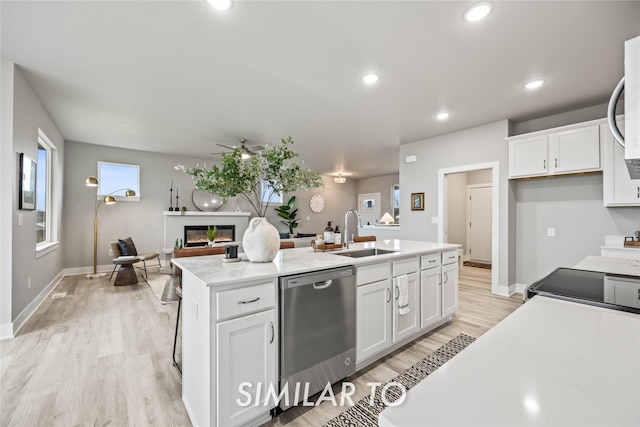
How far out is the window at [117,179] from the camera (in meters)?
5.75

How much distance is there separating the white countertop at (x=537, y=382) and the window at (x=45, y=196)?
205 inches

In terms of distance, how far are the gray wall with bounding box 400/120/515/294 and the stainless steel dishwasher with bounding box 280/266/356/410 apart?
128 inches

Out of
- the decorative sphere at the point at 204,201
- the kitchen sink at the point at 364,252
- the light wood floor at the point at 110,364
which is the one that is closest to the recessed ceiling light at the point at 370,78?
the kitchen sink at the point at 364,252

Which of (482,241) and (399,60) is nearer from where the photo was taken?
(399,60)

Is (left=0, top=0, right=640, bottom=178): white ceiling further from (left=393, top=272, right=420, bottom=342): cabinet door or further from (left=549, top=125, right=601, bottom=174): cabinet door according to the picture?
(left=393, top=272, right=420, bottom=342): cabinet door

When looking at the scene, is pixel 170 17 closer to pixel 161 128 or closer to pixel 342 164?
pixel 161 128

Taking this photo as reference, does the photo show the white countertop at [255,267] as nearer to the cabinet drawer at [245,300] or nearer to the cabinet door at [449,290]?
the cabinet drawer at [245,300]

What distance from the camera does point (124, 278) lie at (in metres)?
4.64

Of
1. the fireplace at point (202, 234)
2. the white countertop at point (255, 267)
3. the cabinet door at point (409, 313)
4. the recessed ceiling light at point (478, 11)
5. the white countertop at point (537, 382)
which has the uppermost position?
the recessed ceiling light at point (478, 11)

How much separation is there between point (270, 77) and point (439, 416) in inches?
123

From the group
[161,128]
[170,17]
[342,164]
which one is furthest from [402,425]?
[342,164]

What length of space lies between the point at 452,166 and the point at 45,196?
6588mm

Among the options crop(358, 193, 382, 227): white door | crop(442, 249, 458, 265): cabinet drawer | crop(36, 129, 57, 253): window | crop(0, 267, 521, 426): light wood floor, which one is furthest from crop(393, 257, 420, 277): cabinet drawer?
crop(358, 193, 382, 227): white door

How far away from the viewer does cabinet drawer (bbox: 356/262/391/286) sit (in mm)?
2074
